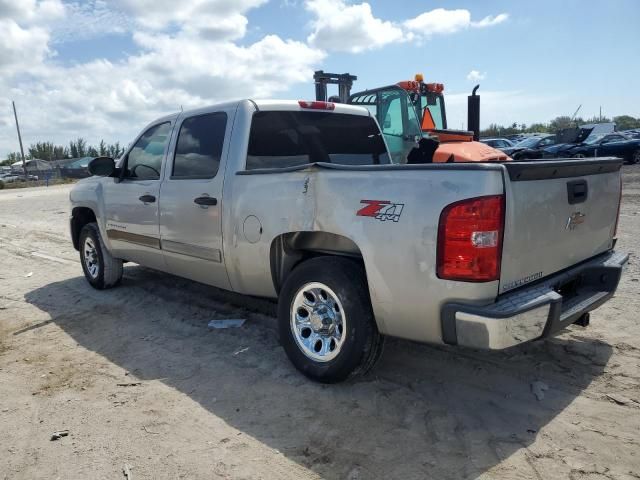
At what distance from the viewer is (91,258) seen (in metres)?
6.30

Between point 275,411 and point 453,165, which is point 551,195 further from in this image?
point 275,411

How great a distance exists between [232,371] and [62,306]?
111 inches

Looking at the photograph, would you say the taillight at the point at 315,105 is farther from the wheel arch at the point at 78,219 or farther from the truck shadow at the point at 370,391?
the wheel arch at the point at 78,219

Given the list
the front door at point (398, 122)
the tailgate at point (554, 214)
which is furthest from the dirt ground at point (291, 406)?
the front door at point (398, 122)

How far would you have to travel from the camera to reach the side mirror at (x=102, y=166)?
5266 mm

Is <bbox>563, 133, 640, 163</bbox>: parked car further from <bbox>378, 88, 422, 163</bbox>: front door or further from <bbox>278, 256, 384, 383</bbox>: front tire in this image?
<bbox>278, 256, 384, 383</bbox>: front tire

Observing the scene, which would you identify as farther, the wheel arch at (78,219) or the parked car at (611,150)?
the parked car at (611,150)

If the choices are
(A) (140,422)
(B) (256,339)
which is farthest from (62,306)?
(A) (140,422)

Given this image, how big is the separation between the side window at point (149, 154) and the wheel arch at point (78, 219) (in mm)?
1365

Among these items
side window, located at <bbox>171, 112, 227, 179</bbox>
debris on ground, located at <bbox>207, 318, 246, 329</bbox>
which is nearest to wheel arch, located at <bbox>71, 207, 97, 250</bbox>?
side window, located at <bbox>171, 112, 227, 179</bbox>

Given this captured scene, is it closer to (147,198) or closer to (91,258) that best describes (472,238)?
(147,198)

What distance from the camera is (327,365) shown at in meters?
3.40

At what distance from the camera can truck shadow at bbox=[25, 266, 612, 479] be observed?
2.73 metres

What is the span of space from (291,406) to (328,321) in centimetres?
59
